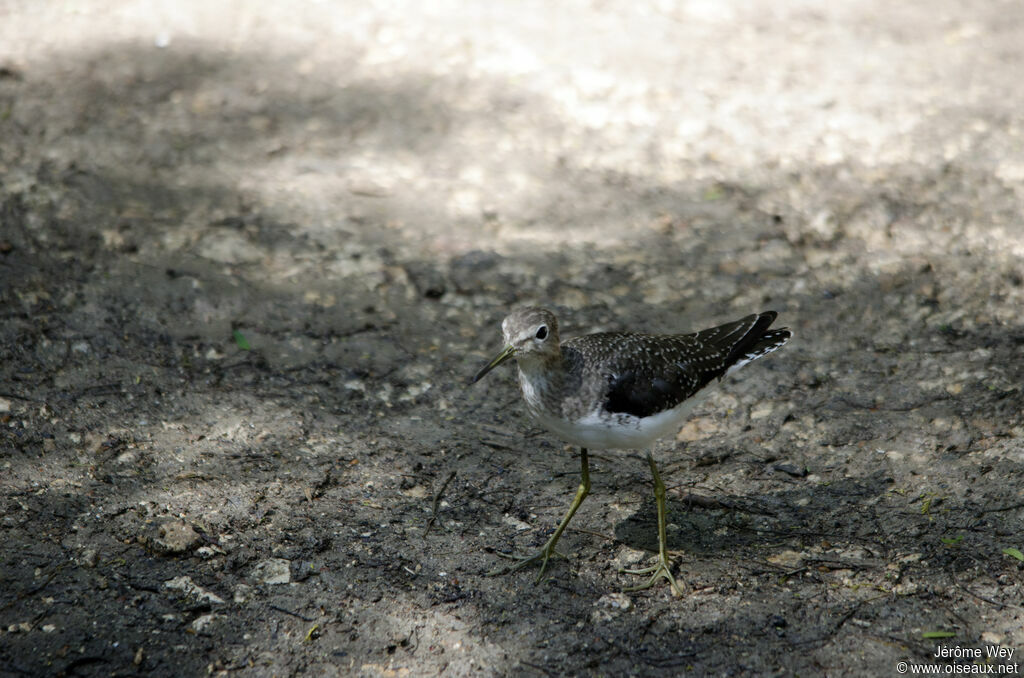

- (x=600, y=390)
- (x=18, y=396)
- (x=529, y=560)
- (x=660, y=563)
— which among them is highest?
(x=600, y=390)

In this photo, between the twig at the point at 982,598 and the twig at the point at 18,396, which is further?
the twig at the point at 18,396

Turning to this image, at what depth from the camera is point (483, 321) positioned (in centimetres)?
668

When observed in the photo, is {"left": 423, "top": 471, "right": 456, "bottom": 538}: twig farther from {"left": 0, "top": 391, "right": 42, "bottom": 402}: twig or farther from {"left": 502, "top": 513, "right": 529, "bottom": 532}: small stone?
{"left": 0, "top": 391, "right": 42, "bottom": 402}: twig

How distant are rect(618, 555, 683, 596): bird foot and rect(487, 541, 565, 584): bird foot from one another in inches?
15.0

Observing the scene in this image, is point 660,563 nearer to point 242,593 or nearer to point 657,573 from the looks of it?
point 657,573

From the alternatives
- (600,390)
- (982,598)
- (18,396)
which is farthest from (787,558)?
(18,396)

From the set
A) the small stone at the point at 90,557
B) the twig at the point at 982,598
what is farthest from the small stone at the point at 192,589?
the twig at the point at 982,598

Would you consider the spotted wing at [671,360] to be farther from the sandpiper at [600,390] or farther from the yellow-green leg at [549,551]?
the yellow-green leg at [549,551]

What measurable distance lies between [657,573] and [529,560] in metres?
0.66

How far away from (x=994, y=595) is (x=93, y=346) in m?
5.39

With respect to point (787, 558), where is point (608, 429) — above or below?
above

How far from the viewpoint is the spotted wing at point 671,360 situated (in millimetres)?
4793

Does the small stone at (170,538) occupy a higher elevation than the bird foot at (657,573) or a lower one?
lower

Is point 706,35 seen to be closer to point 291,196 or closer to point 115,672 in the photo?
point 291,196
